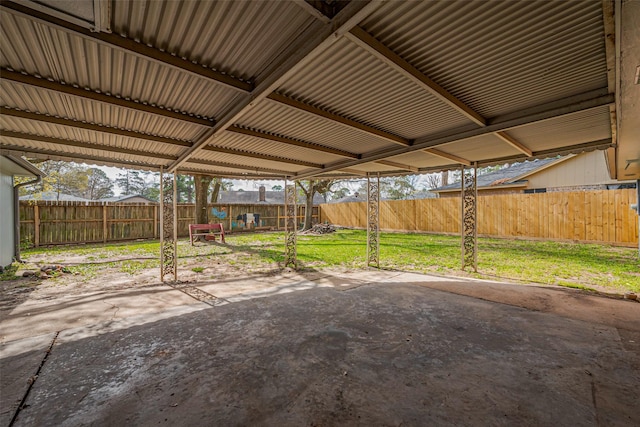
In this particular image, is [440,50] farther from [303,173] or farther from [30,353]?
[303,173]

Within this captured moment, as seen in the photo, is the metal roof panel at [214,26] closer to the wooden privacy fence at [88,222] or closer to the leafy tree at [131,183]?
the wooden privacy fence at [88,222]

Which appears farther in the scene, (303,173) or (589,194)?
(589,194)

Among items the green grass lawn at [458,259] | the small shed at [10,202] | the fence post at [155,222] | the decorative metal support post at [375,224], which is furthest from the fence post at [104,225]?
the decorative metal support post at [375,224]

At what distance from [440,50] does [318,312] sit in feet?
10.2

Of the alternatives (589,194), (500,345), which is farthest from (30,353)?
(589,194)

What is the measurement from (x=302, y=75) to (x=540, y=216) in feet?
38.6

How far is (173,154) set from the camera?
504 centimetres

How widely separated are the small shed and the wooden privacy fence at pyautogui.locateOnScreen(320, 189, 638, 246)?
1385 centimetres

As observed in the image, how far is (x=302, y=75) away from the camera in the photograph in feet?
8.21

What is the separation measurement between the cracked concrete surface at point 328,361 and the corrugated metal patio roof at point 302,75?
2371mm

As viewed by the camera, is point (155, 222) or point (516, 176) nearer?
point (155, 222)

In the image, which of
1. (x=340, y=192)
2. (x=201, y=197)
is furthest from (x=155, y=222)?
(x=340, y=192)

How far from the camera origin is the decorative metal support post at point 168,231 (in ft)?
17.3

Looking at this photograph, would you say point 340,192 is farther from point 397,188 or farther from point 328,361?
point 328,361
